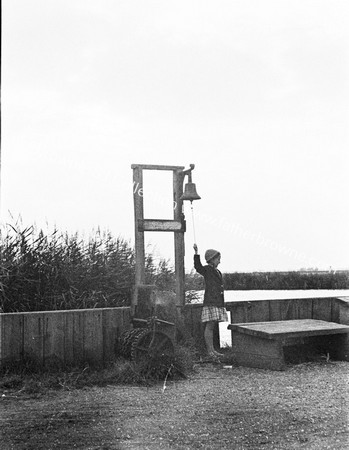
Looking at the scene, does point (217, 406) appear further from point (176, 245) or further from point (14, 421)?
point (176, 245)

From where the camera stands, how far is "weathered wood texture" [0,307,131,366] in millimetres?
7223

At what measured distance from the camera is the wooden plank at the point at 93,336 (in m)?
7.61

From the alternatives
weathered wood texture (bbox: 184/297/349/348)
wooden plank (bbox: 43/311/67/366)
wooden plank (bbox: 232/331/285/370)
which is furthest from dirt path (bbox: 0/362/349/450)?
weathered wood texture (bbox: 184/297/349/348)

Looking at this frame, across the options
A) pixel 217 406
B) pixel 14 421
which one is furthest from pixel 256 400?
pixel 14 421

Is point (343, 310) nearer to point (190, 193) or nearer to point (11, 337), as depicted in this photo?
point (190, 193)

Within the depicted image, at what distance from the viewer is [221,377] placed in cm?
727

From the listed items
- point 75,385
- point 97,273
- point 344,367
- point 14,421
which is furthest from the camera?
point 97,273

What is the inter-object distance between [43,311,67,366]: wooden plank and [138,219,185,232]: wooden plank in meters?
1.76

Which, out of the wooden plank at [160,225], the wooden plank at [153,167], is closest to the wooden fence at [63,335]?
the wooden plank at [160,225]

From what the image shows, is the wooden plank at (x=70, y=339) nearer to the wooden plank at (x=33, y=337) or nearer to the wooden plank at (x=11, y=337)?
the wooden plank at (x=33, y=337)

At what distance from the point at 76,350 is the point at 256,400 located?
8.32 ft

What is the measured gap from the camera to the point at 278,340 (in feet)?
25.6

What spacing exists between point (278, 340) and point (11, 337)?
3182 mm

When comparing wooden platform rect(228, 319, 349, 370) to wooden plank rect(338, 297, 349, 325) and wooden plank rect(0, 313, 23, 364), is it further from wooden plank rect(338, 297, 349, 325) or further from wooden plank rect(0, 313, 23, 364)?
wooden plank rect(0, 313, 23, 364)
